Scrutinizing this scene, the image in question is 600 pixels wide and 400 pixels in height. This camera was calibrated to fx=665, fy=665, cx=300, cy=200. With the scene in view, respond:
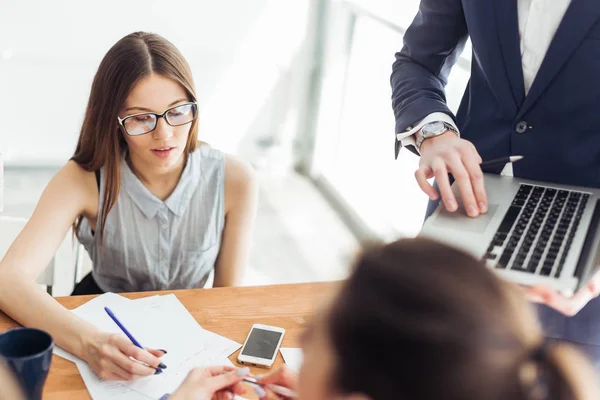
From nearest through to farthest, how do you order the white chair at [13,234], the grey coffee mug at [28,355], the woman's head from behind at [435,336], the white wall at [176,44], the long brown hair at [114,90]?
the woman's head from behind at [435,336], the grey coffee mug at [28,355], the long brown hair at [114,90], the white chair at [13,234], the white wall at [176,44]

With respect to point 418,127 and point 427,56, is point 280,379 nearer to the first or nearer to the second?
point 418,127

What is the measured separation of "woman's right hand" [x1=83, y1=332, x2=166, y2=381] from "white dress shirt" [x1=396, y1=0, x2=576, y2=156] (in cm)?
64

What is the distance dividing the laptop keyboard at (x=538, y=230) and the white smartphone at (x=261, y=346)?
55 cm

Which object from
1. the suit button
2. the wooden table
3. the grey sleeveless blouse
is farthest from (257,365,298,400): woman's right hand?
the grey sleeveless blouse

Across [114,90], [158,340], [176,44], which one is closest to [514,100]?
[158,340]

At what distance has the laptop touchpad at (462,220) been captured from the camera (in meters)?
1.01

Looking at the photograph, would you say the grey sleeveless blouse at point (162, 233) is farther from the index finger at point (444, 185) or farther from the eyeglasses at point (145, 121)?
the index finger at point (444, 185)

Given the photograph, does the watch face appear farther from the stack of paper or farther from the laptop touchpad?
the stack of paper

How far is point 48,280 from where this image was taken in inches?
68.9

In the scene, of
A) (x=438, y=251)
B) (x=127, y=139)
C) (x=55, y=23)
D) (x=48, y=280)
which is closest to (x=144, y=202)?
(x=127, y=139)

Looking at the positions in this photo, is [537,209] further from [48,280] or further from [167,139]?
[48,280]

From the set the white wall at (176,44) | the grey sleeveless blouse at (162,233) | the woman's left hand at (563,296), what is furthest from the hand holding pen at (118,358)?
the white wall at (176,44)

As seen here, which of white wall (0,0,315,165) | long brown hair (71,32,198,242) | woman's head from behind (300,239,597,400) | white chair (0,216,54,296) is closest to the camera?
woman's head from behind (300,239,597,400)

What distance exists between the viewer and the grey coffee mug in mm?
957
